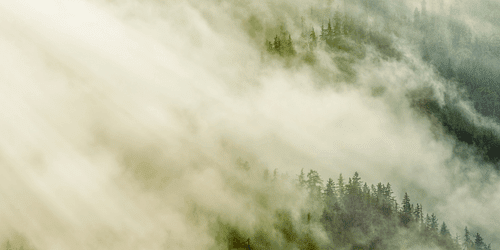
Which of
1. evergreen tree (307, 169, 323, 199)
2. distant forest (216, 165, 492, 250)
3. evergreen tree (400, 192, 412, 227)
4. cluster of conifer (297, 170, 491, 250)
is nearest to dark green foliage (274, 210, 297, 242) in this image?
distant forest (216, 165, 492, 250)

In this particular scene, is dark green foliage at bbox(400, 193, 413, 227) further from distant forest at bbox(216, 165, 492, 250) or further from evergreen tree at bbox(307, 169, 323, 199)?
evergreen tree at bbox(307, 169, 323, 199)

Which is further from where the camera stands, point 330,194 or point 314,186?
point 314,186

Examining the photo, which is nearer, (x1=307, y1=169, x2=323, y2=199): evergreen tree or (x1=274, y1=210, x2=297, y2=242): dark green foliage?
(x1=274, y1=210, x2=297, y2=242): dark green foliage

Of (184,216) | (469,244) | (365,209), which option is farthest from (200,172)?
(469,244)

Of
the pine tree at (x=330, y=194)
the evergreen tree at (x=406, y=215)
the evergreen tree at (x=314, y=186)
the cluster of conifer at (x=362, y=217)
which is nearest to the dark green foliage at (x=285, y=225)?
the cluster of conifer at (x=362, y=217)

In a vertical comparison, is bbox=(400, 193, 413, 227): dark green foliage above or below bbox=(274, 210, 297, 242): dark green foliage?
above

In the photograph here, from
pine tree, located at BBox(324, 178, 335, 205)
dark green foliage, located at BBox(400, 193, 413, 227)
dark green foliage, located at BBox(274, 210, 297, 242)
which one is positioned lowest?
dark green foliage, located at BBox(274, 210, 297, 242)

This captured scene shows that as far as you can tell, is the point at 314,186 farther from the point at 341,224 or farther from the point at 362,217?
the point at 362,217

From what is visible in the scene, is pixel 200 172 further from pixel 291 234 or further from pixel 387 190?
pixel 387 190

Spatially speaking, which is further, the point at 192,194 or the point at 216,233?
the point at 192,194

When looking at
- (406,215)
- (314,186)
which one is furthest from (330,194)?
(406,215)

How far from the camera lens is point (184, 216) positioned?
148m

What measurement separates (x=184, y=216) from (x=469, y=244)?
126 m

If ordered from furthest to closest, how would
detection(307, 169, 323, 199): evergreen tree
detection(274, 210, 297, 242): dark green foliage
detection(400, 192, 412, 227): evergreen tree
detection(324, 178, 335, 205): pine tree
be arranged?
detection(400, 192, 412, 227): evergreen tree
detection(307, 169, 323, 199): evergreen tree
detection(324, 178, 335, 205): pine tree
detection(274, 210, 297, 242): dark green foliage
